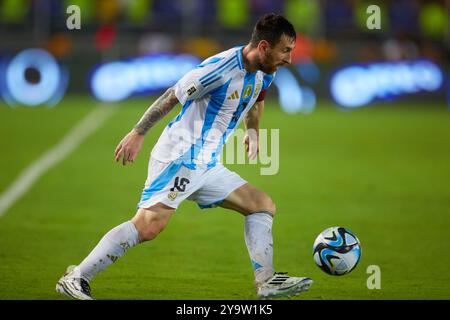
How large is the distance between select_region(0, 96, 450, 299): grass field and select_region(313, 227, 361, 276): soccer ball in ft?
0.67

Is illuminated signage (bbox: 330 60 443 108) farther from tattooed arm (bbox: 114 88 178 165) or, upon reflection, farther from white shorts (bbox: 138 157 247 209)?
tattooed arm (bbox: 114 88 178 165)

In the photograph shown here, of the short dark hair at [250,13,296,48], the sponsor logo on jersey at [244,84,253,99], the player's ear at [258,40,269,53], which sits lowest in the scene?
the sponsor logo on jersey at [244,84,253,99]

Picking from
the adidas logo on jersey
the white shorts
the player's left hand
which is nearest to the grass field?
the white shorts

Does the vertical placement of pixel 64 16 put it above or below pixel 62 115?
above

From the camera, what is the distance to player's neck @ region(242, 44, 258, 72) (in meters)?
6.27

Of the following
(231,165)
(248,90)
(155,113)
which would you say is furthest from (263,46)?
(231,165)

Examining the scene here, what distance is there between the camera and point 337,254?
21.8 feet

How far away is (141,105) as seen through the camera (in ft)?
71.6

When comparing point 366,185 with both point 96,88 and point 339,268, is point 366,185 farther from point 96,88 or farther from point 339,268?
point 96,88

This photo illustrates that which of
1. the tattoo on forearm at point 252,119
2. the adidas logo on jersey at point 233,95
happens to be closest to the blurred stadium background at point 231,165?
the tattoo on forearm at point 252,119

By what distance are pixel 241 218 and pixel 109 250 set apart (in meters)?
4.21

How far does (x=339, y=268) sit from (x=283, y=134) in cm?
1083
